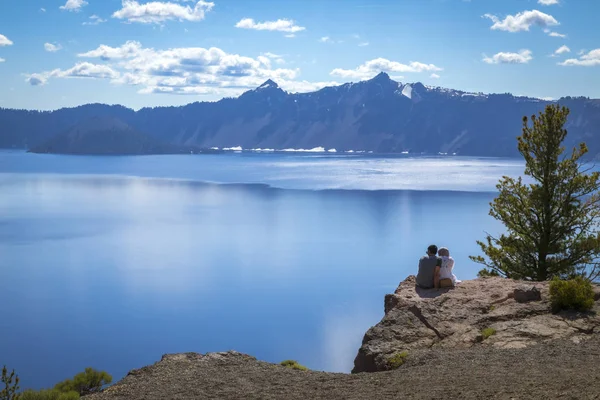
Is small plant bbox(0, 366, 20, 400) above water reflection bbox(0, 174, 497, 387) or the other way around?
above

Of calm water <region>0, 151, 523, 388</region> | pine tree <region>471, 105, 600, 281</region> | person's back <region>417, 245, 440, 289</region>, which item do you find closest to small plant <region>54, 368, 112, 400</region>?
calm water <region>0, 151, 523, 388</region>

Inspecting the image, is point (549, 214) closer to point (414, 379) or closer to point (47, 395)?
point (414, 379)

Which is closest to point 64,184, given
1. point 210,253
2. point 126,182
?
point 126,182

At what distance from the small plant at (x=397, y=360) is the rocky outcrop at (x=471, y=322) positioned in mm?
129

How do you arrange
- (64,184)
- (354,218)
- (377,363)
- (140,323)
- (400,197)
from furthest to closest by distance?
(64,184)
(400,197)
(354,218)
(140,323)
(377,363)

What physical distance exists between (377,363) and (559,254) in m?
12.0

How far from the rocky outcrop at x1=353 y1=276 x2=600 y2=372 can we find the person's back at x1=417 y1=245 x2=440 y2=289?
517 mm

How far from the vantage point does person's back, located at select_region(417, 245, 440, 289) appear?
52.0 feet

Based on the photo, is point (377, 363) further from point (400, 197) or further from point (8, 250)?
point (400, 197)

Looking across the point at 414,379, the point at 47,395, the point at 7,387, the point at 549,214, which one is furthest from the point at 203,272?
the point at 7,387

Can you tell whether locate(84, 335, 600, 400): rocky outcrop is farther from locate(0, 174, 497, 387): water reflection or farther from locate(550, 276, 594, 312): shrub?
locate(0, 174, 497, 387): water reflection

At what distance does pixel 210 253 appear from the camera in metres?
48.2

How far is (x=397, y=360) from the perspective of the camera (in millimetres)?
11820

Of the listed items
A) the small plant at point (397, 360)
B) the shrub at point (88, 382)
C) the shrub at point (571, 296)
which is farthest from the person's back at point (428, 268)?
the shrub at point (88, 382)
